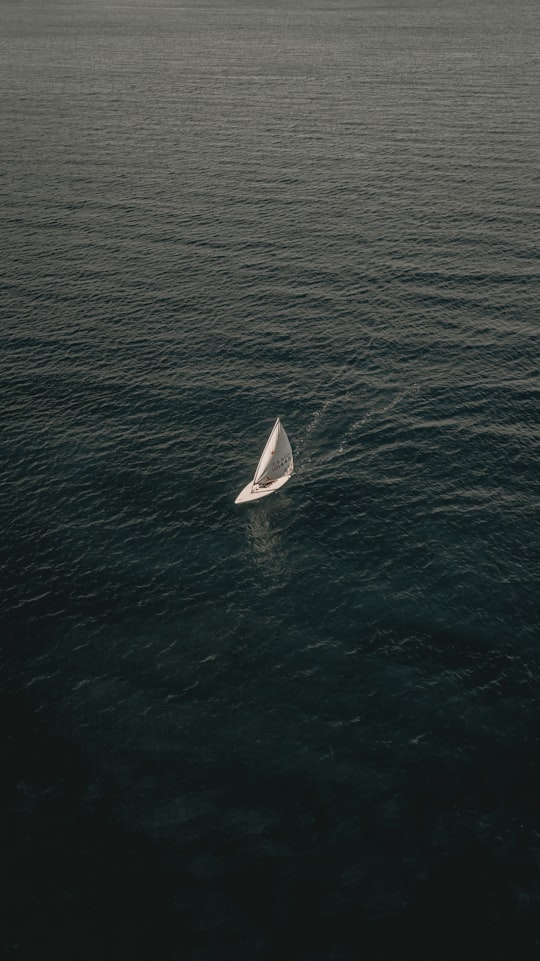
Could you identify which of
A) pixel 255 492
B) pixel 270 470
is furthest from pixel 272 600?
pixel 270 470

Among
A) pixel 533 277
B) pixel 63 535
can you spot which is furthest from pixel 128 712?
pixel 533 277

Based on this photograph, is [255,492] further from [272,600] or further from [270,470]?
[272,600]

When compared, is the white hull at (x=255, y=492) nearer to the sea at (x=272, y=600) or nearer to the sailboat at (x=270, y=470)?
the sailboat at (x=270, y=470)

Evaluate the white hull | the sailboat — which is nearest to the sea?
the white hull

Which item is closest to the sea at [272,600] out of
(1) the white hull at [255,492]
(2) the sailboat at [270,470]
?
(1) the white hull at [255,492]

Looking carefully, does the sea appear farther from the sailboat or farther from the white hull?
the sailboat

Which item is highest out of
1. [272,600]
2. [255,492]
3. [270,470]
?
[270,470]
